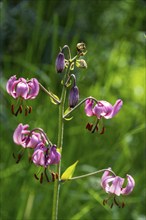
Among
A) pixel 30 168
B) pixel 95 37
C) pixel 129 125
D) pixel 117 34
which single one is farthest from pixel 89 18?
pixel 30 168

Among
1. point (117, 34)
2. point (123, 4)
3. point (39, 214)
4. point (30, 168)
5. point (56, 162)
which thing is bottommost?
point (39, 214)

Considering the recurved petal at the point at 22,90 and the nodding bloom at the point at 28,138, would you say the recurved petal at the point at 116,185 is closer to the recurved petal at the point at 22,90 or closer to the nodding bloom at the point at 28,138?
the nodding bloom at the point at 28,138

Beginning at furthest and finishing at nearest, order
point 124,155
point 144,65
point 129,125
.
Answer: point 144,65
point 129,125
point 124,155

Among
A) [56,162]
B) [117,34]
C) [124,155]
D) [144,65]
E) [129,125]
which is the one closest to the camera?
[56,162]

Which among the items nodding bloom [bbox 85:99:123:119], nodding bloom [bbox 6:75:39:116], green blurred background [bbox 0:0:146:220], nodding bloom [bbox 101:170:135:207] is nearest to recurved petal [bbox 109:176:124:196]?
nodding bloom [bbox 101:170:135:207]

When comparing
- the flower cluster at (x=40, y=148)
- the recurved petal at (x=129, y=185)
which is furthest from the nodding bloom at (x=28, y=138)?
the recurved petal at (x=129, y=185)

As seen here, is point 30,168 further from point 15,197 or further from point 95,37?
point 95,37

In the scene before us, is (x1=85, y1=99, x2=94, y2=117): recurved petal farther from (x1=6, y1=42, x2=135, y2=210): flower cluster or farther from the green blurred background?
the green blurred background

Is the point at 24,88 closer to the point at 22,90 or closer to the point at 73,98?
A: the point at 22,90
